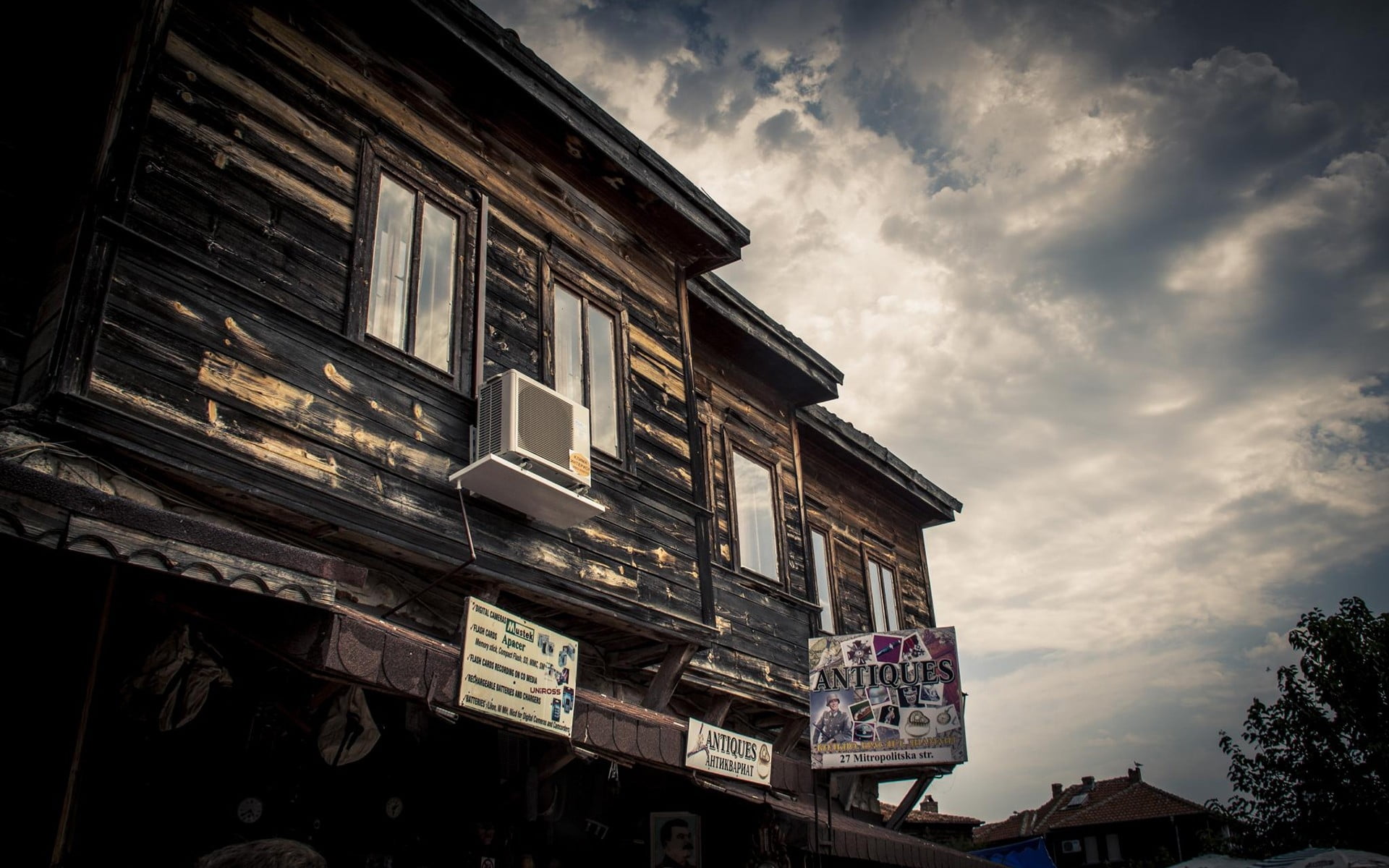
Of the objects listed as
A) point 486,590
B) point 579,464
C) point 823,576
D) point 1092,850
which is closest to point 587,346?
point 579,464

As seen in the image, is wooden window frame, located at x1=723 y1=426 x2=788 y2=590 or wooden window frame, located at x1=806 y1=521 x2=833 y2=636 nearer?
wooden window frame, located at x1=723 y1=426 x2=788 y2=590

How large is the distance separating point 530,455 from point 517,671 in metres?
1.50

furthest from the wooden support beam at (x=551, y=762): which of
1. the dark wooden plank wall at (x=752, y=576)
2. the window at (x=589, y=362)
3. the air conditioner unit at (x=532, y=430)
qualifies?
the dark wooden plank wall at (x=752, y=576)

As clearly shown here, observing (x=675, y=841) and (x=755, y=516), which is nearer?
(x=675, y=841)

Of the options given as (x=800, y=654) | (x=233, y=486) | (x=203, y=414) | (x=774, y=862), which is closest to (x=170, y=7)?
(x=203, y=414)

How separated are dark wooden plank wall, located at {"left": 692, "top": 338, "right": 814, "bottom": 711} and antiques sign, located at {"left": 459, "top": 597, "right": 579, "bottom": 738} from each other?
357cm

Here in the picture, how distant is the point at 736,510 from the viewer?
Answer: 463 inches

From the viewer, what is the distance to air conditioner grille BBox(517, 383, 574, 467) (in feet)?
22.4

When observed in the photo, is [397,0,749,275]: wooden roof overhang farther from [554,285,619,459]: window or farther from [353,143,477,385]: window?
[554,285,619,459]: window

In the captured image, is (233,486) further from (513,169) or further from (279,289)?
(513,169)

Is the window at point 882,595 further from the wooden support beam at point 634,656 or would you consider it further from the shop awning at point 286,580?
the shop awning at point 286,580

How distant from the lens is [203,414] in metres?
5.38

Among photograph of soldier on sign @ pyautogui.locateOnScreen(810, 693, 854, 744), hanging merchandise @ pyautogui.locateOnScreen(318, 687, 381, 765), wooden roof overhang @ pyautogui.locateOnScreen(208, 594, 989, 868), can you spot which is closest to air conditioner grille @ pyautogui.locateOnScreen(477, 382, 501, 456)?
wooden roof overhang @ pyautogui.locateOnScreen(208, 594, 989, 868)

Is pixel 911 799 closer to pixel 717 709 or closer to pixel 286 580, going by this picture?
pixel 717 709
